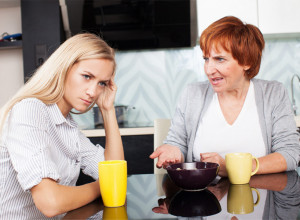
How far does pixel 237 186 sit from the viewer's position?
984mm

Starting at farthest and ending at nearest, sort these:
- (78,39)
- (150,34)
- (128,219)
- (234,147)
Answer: (150,34)
(234,147)
(78,39)
(128,219)

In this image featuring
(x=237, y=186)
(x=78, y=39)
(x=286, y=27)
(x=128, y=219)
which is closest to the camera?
(x=128, y=219)

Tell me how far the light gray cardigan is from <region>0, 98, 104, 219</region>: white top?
48 centimetres

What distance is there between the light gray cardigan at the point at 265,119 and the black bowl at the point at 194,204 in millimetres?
469

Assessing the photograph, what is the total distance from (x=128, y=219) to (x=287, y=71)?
2.69 meters

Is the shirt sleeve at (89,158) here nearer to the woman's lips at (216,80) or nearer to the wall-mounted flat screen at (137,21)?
the woman's lips at (216,80)

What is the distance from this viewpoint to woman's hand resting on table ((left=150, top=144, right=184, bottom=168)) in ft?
3.92

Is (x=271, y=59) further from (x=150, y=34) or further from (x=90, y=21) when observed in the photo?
(x=90, y=21)

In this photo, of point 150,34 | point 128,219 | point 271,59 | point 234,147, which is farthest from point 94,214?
point 271,59

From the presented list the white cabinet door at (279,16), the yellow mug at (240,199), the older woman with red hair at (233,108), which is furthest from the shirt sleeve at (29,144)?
the white cabinet door at (279,16)

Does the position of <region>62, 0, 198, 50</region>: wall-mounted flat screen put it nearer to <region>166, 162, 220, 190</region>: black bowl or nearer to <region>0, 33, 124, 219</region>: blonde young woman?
<region>0, 33, 124, 219</region>: blonde young woman

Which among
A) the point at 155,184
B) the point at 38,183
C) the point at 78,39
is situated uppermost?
the point at 78,39

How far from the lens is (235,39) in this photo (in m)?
1.40

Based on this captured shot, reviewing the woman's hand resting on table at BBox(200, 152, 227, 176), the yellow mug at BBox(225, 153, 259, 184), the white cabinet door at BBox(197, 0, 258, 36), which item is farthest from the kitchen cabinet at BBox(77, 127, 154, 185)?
the yellow mug at BBox(225, 153, 259, 184)
